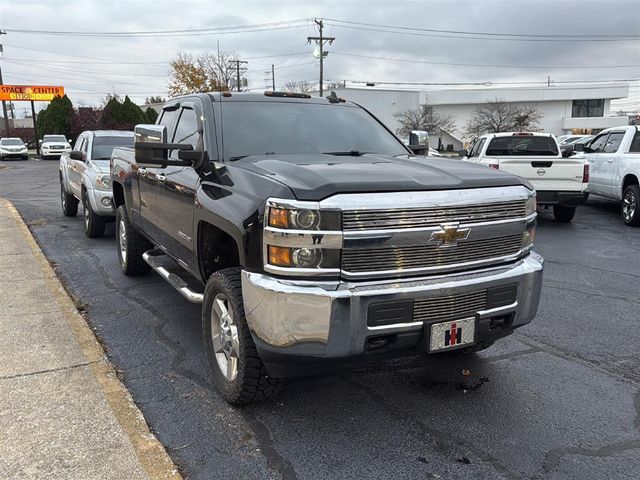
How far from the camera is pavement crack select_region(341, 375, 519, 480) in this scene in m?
2.99

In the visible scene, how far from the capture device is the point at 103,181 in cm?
875

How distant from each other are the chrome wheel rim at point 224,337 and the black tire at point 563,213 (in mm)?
9503

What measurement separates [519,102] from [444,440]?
75174mm

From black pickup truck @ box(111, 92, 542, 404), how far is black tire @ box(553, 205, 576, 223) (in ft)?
27.9

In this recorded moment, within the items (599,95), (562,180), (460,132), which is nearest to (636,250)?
(562,180)

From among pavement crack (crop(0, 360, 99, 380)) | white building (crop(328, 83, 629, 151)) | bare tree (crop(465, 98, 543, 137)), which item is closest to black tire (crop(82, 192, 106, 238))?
pavement crack (crop(0, 360, 99, 380))

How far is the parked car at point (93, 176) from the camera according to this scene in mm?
8773

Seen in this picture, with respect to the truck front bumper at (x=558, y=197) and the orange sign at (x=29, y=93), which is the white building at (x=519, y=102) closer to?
the orange sign at (x=29, y=93)

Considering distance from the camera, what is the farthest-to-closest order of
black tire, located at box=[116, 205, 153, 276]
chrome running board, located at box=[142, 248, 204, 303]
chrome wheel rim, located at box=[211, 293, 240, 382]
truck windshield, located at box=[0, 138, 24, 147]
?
truck windshield, located at box=[0, 138, 24, 147] → black tire, located at box=[116, 205, 153, 276] → chrome running board, located at box=[142, 248, 204, 303] → chrome wheel rim, located at box=[211, 293, 240, 382]

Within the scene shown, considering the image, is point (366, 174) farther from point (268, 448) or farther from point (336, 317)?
point (268, 448)

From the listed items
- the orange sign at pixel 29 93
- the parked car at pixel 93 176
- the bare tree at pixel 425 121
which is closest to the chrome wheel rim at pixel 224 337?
the parked car at pixel 93 176

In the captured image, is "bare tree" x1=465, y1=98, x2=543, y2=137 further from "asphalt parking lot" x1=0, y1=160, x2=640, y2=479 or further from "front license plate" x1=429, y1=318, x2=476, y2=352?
"front license plate" x1=429, y1=318, x2=476, y2=352

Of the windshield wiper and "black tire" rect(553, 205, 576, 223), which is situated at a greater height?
the windshield wiper

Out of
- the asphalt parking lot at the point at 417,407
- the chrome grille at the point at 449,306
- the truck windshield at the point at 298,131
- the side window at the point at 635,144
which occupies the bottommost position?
the asphalt parking lot at the point at 417,407
